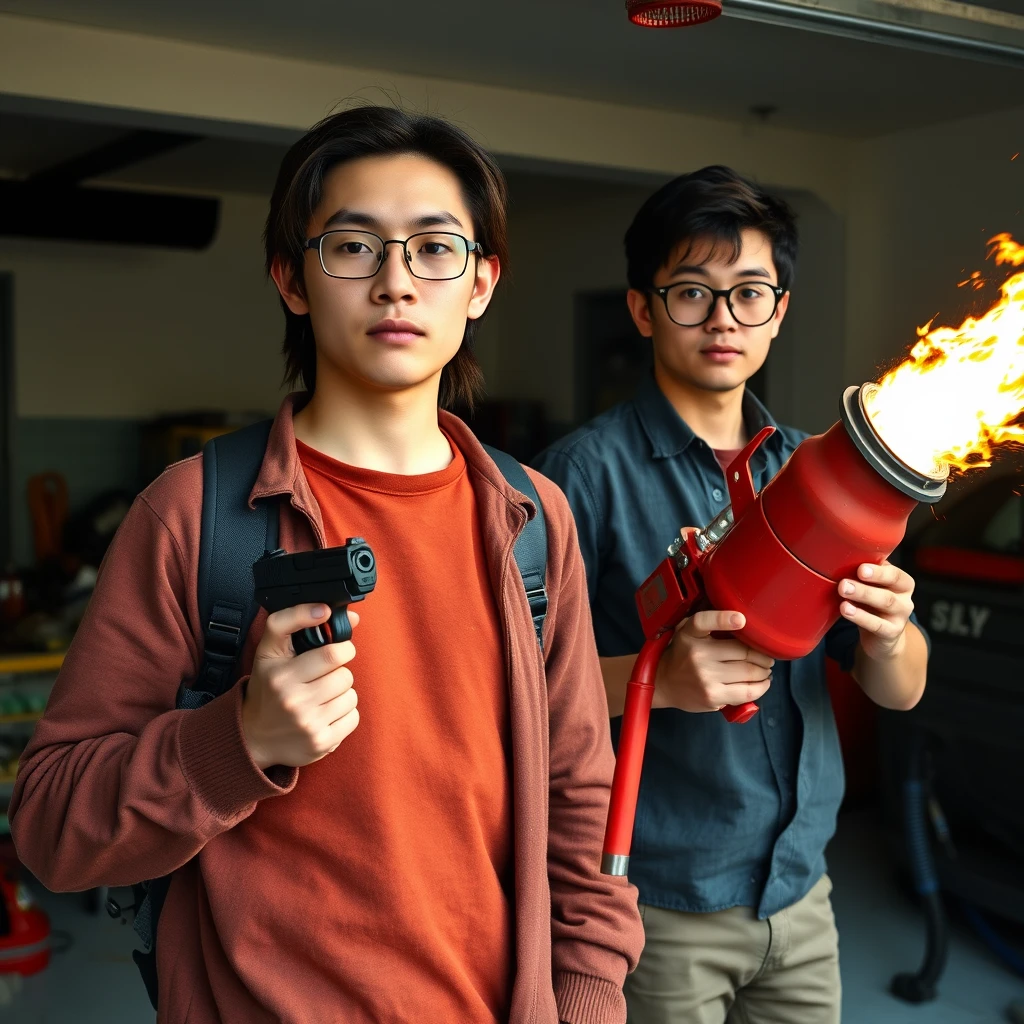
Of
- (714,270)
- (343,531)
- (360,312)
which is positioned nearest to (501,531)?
(343,531)

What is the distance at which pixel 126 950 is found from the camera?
376 centimetres

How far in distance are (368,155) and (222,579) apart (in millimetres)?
474

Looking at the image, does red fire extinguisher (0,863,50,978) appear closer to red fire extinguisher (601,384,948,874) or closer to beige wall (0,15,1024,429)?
beige wall (0,15,1024,429)

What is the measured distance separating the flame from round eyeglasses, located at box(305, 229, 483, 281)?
1.58 ft

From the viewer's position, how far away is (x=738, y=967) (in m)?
1.65

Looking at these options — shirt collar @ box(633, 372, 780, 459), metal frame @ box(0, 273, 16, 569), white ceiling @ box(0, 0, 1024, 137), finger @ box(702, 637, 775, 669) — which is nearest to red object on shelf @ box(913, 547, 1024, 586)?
white ceiling @ box(0, 0, 1024, 137)

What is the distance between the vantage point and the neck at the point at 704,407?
179cm

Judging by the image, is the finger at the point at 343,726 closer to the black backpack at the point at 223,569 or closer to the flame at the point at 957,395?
the black backpack at the point at 223,569

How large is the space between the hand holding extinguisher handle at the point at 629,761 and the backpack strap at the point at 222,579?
437 millimetres

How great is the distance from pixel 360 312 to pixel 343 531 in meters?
0.22

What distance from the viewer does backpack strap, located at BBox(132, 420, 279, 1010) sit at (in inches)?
42.4

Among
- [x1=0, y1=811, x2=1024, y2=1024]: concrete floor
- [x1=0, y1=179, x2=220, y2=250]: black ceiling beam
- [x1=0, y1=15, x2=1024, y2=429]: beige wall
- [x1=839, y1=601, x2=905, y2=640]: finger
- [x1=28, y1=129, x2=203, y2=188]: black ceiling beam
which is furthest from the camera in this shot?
[x1=0, y1=179, x2=220, y2=250]: black ceiling beam

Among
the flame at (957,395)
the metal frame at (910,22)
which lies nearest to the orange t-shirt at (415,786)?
the flame at (957,395)

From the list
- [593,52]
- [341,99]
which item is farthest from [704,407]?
[593,52]
